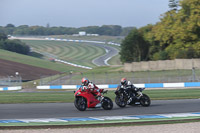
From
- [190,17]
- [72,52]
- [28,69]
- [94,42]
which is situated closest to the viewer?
[190,17]

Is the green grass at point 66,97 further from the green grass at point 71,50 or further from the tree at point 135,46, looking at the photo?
the green grass at point 71,50

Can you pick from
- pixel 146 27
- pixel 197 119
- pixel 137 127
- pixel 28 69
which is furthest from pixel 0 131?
pixel 28 69

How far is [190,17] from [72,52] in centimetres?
8580

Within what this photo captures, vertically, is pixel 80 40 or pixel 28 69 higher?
pixel 80 40

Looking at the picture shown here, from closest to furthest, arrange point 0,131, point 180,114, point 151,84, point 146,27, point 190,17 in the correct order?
point 0,131 → point 180,114 → point 151,84 → point 190,17 → point 146,27

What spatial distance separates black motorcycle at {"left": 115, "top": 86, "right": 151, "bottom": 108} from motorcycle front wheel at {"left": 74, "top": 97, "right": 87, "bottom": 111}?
1846 millimetres

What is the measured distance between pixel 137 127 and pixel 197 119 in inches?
98.7

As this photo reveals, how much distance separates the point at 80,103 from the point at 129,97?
258 centimetres

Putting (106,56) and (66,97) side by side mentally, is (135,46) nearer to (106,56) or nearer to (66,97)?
(66,97)

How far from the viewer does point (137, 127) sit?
10.7 metres

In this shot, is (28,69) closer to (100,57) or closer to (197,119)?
(100,57)

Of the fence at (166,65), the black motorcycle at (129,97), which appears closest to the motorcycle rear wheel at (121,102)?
the black motorcycle at (129,97)

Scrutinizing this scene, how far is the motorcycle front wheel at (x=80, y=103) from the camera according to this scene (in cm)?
1580

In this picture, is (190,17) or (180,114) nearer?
(180,114)
